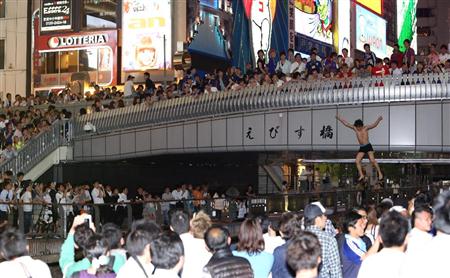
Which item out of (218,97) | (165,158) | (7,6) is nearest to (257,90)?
(218,97)

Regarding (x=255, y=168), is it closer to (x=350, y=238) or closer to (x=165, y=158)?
(x=165, y=158)

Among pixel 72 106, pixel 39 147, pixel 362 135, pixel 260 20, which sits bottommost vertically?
pixel 39 147

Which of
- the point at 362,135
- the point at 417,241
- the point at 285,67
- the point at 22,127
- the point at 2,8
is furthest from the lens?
the point at 2,8

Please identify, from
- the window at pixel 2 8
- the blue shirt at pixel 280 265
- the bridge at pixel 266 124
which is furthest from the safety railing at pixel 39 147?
the blue shirt at pixel 280 265

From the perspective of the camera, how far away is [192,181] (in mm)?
40625

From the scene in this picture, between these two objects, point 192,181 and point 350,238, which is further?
point 192,181

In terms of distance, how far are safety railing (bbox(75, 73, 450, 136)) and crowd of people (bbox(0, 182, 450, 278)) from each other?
15346mm

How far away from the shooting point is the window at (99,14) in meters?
46.3

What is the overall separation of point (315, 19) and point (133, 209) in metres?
48.6

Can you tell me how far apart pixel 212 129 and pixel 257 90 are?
309cm

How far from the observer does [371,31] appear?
8112 centimetres

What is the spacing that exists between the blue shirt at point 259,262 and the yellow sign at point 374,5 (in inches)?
2764

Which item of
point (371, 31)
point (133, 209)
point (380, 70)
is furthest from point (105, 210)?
point (371, 31)

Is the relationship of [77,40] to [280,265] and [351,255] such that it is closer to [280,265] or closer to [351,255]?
[351,255]
